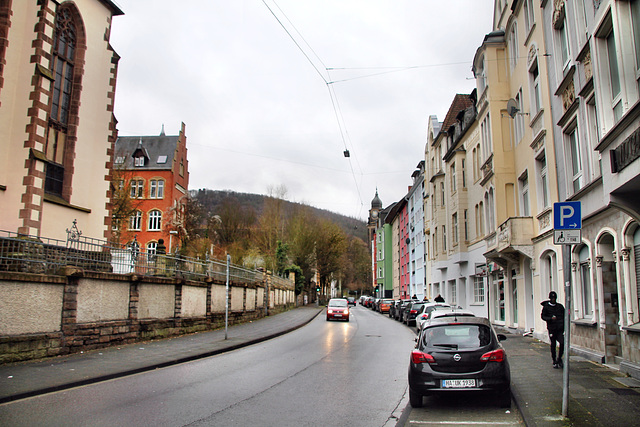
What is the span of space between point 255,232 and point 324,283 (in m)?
15.7

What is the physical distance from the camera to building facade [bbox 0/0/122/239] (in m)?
19.7

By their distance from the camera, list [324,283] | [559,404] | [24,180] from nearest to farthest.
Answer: [559,404] → [24,180] → [324,283]

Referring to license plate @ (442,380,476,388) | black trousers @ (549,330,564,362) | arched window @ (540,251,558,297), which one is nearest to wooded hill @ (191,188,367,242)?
arched window @ (540,251,558,297)

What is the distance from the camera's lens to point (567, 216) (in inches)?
293

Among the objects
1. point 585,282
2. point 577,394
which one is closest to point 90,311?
point 577,394

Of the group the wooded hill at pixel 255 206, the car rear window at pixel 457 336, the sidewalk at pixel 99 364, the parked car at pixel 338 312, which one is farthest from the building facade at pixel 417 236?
the car rear window at pixel 457 336

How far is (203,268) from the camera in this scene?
79.3ft

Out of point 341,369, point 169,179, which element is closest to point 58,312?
point 341,369

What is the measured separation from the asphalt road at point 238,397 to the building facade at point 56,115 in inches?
438

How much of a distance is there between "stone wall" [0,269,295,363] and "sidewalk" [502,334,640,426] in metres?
11.2

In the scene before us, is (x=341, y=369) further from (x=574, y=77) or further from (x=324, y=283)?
(x=324, y=283)

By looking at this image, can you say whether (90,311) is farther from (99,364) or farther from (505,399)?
(505,399)

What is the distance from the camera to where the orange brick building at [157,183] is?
2263 inches

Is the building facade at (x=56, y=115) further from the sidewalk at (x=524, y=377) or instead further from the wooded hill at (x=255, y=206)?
A: the wooded hill at (x=255, y=206)
